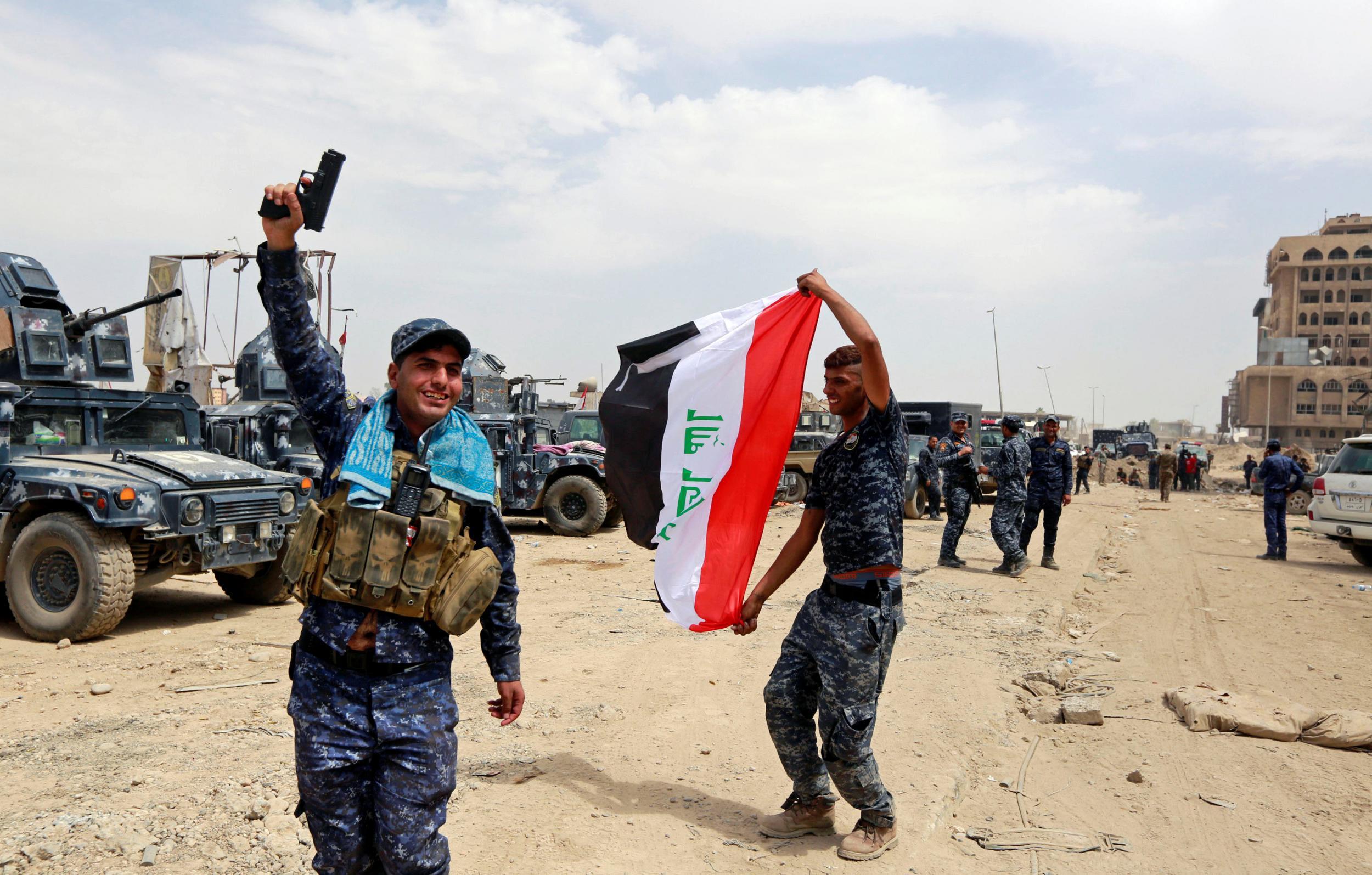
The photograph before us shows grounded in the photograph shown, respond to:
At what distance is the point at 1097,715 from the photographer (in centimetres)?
514

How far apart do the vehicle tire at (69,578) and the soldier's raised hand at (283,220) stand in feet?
17.7

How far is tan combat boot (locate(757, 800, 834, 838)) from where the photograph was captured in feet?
11.5

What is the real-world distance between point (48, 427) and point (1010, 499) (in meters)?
9.22

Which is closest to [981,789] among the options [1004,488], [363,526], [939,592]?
[363,526]

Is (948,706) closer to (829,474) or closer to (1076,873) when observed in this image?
(1076,873)

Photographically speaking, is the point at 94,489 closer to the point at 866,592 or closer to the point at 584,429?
the point at 866,592

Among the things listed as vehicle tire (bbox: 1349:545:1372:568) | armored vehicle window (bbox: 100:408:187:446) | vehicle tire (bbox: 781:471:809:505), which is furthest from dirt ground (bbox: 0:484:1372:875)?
vehicle tire (bbox: 781:471:809:505)

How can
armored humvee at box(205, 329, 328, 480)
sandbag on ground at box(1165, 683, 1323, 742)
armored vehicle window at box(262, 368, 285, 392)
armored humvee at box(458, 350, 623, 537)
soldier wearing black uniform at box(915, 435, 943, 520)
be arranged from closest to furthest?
1. sandbag on ground at box(1165, 683, 1323, 742)
2. armored humvee at box(205, 329, 328, 480)
3. armored vehicle window at box(262, 368, 285, 392)
4. soldier wearing black uniform at box(915, 435, 943, 520)
5. armored humvee at box(458, 350, 623, 537)

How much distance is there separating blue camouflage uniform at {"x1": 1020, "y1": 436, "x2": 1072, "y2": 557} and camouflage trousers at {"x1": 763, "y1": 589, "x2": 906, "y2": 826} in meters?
8.21

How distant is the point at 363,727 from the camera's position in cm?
214

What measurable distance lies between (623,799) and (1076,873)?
1.73m

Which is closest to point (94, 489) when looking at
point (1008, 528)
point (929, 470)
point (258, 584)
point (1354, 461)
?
point (258, 584)

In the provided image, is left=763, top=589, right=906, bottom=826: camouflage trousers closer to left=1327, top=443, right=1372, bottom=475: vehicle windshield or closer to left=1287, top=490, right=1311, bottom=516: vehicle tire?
left=1327, top=443, right=1372, bottom=475: vehicle windshield

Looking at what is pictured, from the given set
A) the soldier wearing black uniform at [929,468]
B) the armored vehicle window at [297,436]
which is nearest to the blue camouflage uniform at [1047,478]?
the soldier wearing black uniform at [929,468]
